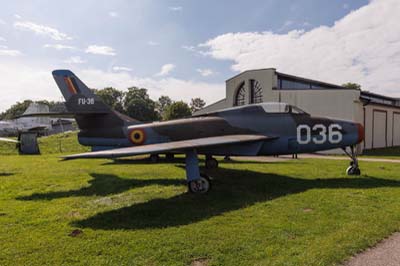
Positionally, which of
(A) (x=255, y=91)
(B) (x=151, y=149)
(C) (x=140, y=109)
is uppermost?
(C) (x=140, y=109)

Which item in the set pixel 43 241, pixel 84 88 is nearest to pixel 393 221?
pixel 43 241

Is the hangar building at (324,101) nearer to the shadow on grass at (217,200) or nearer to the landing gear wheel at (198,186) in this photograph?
the shadow on grass at (217,200)

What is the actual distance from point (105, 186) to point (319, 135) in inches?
277

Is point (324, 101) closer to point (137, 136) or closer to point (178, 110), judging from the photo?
point (137, 136)

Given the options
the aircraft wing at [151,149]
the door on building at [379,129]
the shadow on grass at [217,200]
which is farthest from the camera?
the door on building at [379,129]

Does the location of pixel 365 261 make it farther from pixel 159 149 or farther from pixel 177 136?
pixel 177 136

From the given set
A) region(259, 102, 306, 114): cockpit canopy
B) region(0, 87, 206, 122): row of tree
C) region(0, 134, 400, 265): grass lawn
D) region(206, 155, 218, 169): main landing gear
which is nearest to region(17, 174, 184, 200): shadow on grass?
region(0, 134, 400, 265): grass lawn

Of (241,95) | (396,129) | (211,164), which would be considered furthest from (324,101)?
(211,164)

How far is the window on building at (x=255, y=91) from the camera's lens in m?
27.6

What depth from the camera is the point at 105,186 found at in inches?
352

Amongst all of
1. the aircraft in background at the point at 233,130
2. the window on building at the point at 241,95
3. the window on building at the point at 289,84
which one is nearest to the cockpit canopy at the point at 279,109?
the aircraft in background at the point at 233,130

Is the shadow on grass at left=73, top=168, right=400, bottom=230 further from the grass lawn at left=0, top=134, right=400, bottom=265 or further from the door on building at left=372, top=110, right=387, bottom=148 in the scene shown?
the door on building at left=372, top=110, right=387, bottom=148

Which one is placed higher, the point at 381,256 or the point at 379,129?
the point at 379,129

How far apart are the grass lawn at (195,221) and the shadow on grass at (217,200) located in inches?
0.9
